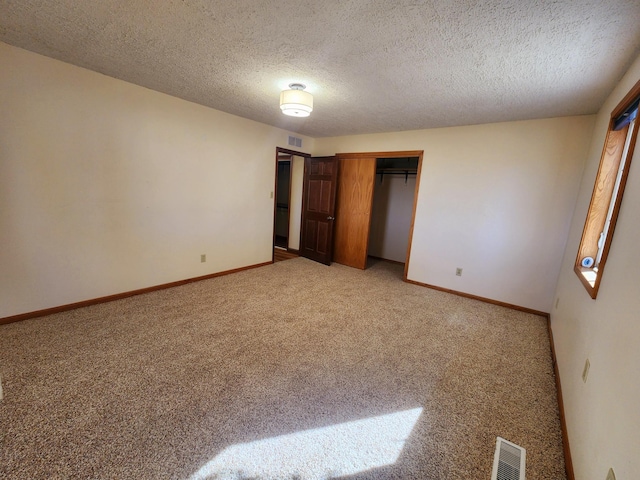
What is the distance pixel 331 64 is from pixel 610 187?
2.46 m

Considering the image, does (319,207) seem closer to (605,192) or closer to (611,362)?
(605,192)

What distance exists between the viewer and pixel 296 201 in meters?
5.54

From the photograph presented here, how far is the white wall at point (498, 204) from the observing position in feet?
10.1

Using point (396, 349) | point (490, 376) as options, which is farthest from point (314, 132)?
point (490, 376)

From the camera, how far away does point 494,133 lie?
339 centimetres

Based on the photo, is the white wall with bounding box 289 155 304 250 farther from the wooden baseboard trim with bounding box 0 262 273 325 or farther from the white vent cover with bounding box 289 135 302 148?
the wooden baseboard trim with bounding box 0 262 273 325

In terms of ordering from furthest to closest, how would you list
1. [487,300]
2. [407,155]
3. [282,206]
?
1. [282,206]
2. [407,155]
3. [487,300]

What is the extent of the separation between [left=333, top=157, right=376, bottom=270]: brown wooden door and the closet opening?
589mm

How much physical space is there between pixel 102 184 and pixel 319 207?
10.5ft

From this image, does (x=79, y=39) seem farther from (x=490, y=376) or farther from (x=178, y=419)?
(x=490, y=376)

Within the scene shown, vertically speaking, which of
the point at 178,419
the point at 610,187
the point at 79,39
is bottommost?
the point at 178,419

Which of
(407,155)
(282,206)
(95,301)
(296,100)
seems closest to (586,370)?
(296,100)

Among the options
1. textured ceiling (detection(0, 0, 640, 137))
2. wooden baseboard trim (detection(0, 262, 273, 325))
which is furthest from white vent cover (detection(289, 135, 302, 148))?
wooden baseboard trim (detection(0, 262, 273, 325))

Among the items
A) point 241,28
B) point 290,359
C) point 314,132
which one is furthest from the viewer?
point 314,132
